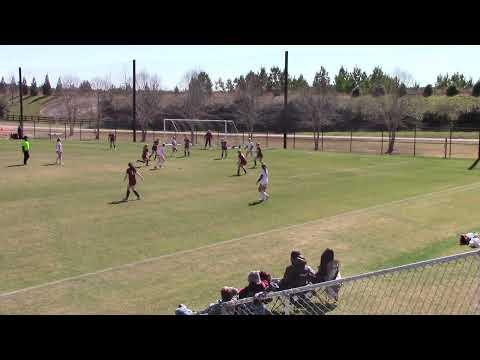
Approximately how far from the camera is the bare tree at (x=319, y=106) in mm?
59794

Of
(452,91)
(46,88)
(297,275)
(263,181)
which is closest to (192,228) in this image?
(263,181)

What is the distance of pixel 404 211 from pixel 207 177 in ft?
39.0

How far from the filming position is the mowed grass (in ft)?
35.5

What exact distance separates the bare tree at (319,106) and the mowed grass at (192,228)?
30.1 m

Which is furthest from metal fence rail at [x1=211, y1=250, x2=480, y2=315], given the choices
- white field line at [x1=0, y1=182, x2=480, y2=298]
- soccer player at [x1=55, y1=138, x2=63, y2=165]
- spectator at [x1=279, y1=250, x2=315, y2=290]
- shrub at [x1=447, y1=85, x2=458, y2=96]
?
shrub at [x1=447, y1=85, x2=458, y2=96]

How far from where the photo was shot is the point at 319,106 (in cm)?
6072

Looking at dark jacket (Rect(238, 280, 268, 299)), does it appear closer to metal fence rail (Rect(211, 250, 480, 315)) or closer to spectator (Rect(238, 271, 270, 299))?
spectator (Rect(238, 271, 270, 299))

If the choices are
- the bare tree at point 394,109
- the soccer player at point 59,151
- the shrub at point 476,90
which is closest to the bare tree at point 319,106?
the bare tree at point 394,109

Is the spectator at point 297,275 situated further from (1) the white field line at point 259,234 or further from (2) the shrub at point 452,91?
(2) the shrub at point 452,91

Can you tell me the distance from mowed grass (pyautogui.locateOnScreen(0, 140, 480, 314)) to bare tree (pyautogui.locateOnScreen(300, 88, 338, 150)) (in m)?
30.1

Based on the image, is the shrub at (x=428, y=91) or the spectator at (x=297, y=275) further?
the shrub at (x=428, y=91)

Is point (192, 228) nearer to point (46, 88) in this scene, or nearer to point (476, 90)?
point (476, 90)
